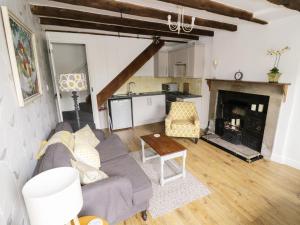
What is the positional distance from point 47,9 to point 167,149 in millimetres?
2611

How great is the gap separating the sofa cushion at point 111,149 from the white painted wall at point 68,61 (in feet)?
12.7

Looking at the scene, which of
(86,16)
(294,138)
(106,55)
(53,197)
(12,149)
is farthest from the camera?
(106,55)

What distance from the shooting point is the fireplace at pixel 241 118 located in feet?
9.93

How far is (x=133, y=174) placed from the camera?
1.77 metres

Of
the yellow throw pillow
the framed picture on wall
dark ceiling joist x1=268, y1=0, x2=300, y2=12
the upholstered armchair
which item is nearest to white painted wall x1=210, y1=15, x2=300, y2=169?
dark ceiling joist x1=268, y1=0, x2=300, y2=12

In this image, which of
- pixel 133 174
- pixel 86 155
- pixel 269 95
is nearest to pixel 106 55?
pixel 86 155

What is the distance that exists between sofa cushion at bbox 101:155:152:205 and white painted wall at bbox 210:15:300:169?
8.38 feet

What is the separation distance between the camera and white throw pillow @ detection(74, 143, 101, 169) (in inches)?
70.5

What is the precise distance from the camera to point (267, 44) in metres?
2.81

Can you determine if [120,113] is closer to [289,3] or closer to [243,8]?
[243,8]

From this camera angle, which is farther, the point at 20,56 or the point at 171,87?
the point at 171,87

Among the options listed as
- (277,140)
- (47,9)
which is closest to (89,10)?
(47,9)

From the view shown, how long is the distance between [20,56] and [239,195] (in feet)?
9.50

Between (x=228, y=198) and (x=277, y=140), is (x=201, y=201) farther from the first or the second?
(x=277, y=140)
